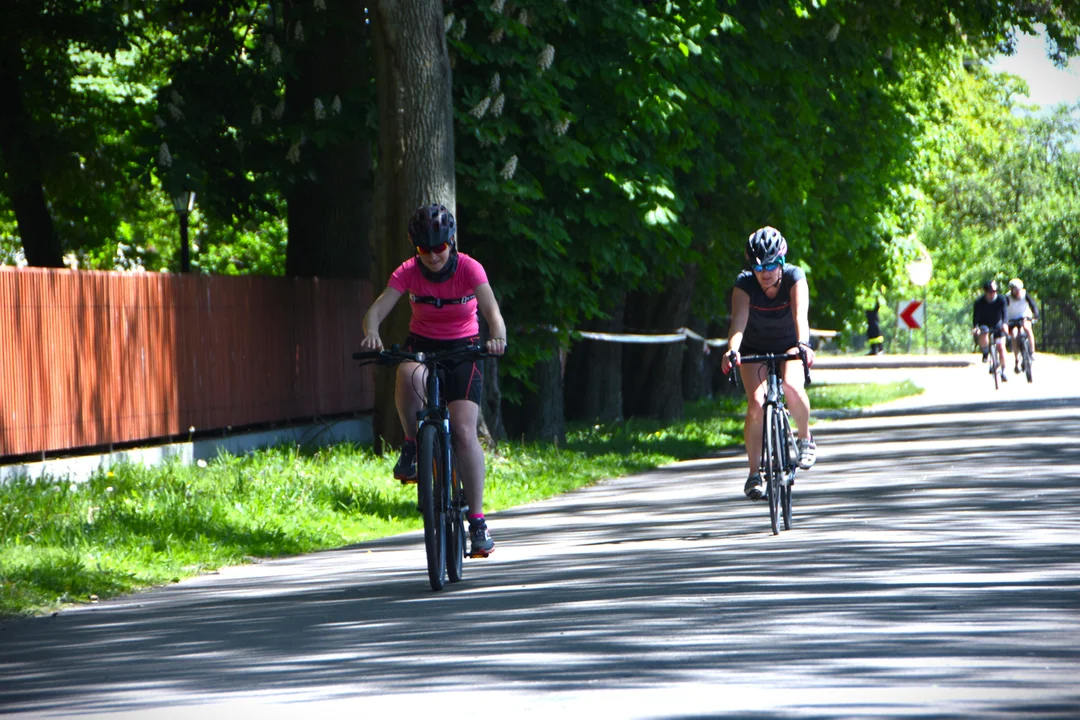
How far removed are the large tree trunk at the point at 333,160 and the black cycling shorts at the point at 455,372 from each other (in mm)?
9331

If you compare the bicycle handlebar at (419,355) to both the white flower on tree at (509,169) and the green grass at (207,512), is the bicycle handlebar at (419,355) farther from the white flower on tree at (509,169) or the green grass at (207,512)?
the white flower on tree at (509,169)

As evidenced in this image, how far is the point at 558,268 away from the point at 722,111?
4355 mm

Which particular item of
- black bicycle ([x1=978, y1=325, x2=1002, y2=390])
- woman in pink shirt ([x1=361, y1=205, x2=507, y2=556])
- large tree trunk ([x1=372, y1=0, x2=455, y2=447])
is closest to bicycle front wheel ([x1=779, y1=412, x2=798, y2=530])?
woman in pink shirt ([x1=361, y1=205, x2=507, y2=556])

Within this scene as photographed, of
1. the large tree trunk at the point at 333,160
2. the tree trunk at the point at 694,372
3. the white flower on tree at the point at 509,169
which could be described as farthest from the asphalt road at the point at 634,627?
the tree trunk at the point at 694,372

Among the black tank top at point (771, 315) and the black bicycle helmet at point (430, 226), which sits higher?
the black bicycle helmet at point (430, 226)

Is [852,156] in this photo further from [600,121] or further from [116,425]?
[116,425]

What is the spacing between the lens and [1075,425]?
21.5m

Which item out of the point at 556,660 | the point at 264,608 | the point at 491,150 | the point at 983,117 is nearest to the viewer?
the point at 556,660

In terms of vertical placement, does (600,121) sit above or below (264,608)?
above

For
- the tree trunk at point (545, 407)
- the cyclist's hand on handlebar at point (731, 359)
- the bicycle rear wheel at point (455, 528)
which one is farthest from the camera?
the tree trunk at point (545, 407)

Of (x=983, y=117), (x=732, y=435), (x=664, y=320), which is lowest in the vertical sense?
Result: (x=732, y=435)

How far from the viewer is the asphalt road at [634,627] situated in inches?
234

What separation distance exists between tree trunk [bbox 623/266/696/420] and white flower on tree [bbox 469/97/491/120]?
31.9 feet

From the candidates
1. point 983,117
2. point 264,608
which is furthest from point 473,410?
point 983,117
